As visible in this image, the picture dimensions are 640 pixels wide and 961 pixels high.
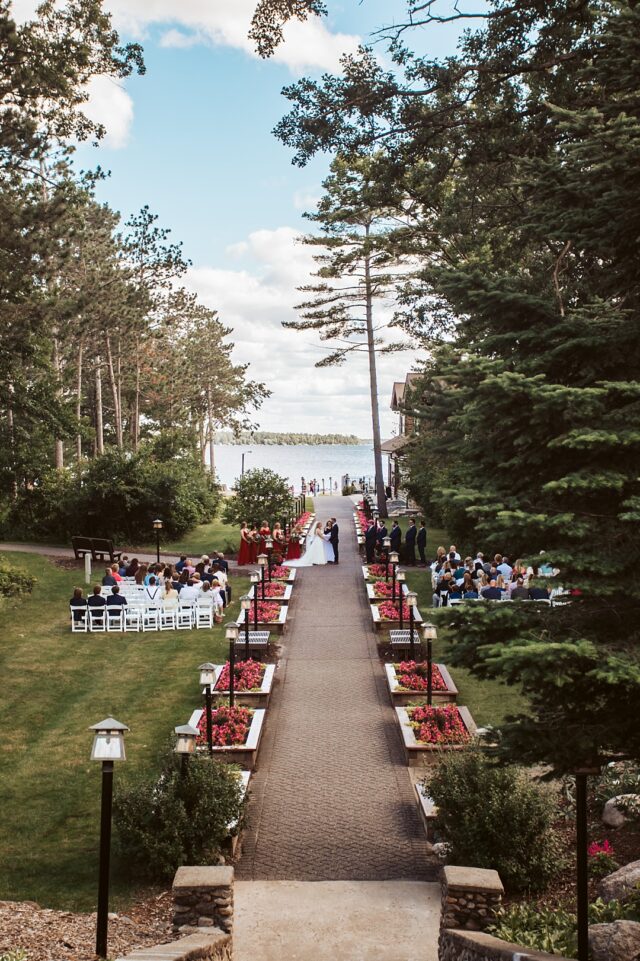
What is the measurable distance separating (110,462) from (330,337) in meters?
15.5

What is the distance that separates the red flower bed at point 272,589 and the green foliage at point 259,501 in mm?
8779

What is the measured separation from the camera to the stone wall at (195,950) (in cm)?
698

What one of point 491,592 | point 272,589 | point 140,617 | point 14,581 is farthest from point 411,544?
point 14,581

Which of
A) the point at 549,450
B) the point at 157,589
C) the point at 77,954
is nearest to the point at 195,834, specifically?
the point at 77,954

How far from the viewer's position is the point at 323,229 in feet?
134

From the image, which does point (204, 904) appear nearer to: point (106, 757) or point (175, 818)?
point (106, 757)

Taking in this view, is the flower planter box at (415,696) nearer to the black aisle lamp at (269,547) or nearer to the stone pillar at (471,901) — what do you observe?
the stone pillar at (471,901)

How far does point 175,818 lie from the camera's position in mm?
10375

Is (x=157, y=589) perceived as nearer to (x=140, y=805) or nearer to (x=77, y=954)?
(x=140, y=805)

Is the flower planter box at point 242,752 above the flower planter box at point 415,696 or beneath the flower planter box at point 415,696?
beneath

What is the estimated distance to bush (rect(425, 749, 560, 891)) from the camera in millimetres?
9883

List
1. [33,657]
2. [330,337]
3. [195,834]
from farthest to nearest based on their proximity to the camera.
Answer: [330,337], [33,657], [195,834]

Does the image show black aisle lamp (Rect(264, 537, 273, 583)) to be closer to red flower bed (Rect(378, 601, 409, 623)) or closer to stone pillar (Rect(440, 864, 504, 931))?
red flower bed (Rect(378, 601, 409, 623))

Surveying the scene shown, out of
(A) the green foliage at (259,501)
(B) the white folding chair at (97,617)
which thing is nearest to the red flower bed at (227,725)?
(B) the white folding chair at (97,617)
